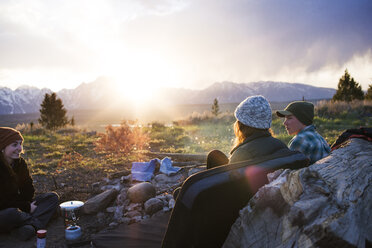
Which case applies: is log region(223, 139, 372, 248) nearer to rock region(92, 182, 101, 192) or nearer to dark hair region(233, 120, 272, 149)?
dark hair region(233, 120, 272, 149)

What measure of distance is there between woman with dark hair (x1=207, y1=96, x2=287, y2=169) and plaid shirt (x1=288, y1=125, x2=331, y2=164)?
95cm

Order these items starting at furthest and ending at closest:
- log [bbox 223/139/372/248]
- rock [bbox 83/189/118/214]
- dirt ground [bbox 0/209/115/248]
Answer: rock [bbox 83/189/118/214] < dirt ground [bbox 0/209/115/248] < log [bbox 223/139/372/248]

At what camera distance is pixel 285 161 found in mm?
2055

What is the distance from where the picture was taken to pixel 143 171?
6395 mm

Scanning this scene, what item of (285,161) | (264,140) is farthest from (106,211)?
(285,161)

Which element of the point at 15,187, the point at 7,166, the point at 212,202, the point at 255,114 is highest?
the point at 255,114

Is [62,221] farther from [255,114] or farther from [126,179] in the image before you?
[255,114]

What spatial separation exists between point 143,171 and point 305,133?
4.04 meters

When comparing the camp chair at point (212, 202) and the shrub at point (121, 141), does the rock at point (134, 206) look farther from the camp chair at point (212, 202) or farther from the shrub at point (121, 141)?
the shrub at point (121, 141)

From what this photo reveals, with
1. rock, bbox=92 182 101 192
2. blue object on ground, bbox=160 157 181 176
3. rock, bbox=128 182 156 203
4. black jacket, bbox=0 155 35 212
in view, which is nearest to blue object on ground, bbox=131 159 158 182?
blue object on ground, bbox=160 157 181 176

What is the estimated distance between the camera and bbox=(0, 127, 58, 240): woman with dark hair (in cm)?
376

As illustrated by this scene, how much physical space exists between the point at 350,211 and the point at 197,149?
867cm

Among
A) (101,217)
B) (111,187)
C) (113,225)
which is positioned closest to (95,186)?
(111,187)

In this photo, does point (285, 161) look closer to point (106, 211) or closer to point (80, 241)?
point (80, 241)
